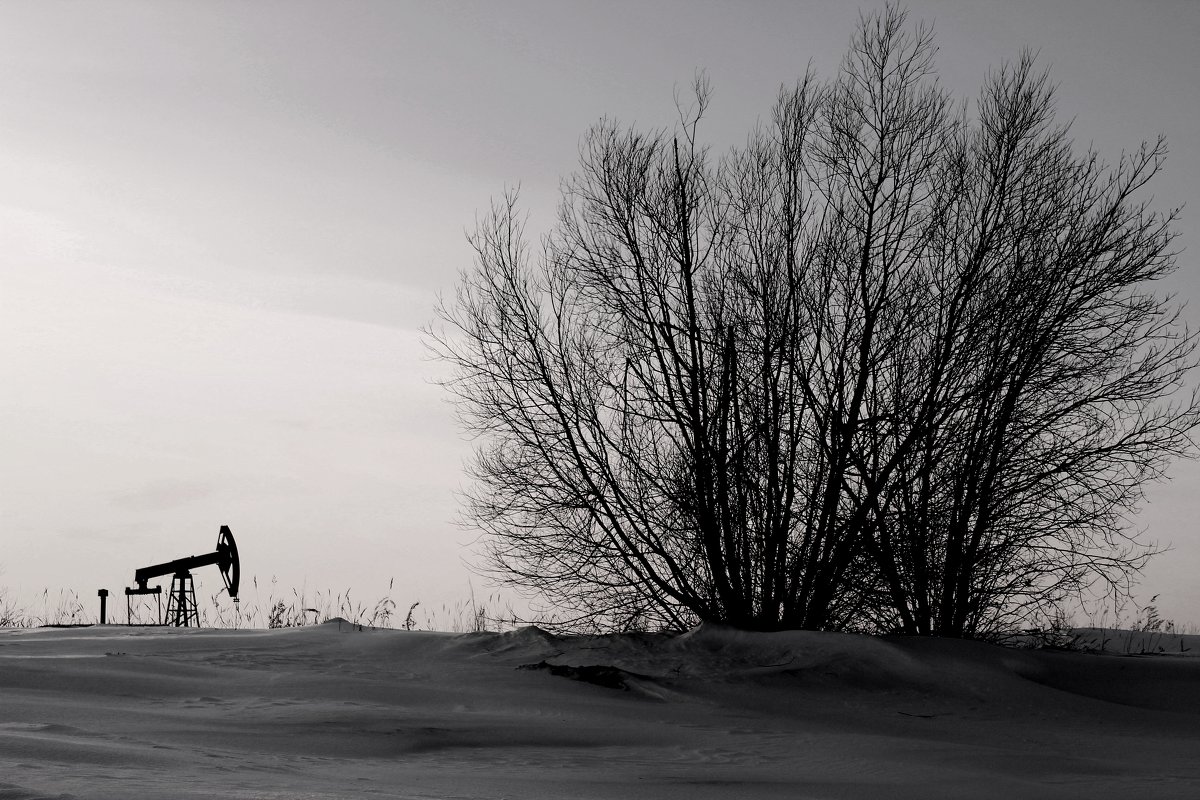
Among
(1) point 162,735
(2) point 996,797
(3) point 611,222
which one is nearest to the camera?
(2) point 996,797

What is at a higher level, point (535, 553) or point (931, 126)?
point (931, 126)

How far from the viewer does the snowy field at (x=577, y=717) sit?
400 centimetres

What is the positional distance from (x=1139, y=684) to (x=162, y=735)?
7.06m

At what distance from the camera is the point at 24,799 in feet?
9.67

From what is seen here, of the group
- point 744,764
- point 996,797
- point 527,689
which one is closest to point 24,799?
point 744,764

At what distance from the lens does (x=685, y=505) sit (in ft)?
33.0

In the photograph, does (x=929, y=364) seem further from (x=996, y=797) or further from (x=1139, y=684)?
(x=996, y=797)

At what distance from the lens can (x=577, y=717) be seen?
584 centimetres

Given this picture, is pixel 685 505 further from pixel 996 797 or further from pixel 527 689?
pixel 996 797

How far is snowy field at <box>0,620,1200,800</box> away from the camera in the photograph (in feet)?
13.1

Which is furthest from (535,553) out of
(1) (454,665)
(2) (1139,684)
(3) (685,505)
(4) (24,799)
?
(4) (24,799)

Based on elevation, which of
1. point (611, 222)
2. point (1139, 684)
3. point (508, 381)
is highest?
point (611, 222)

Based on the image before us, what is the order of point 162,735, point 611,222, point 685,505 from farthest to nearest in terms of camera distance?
1. point 611,222
2. point 685,505
3. point 162,735

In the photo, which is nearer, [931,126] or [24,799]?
[24,799]
